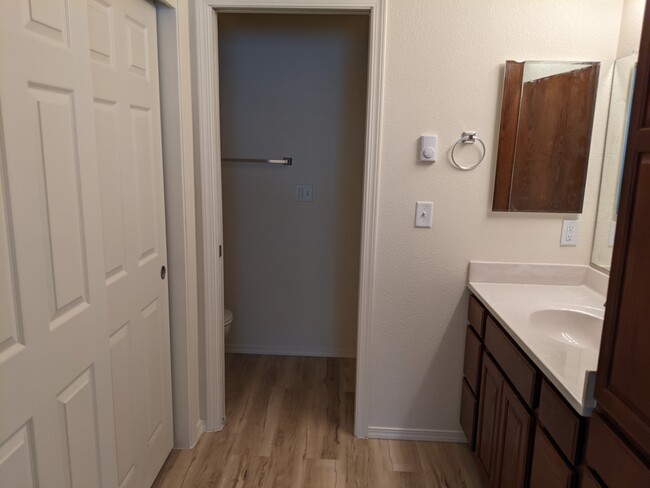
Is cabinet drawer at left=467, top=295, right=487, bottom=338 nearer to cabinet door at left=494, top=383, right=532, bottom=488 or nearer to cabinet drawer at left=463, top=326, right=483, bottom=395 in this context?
cabinet drawer at left=463, top=326, right=483, bottom=395

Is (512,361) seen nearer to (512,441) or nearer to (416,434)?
(512,441)

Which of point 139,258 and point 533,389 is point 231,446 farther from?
point 533,389

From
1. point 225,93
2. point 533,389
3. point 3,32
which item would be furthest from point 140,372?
point 225,93

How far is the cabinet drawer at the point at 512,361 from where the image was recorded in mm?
1420

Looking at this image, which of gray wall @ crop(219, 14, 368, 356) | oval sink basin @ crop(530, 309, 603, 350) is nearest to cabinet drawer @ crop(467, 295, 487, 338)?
oval sink basin @ crop(530, 309, 603, 350)

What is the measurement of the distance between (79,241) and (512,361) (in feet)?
A: 4.59

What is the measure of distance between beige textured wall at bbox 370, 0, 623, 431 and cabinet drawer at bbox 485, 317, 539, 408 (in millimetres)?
381

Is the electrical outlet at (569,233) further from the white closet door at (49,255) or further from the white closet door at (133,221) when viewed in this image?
the white closet door at (49,255)

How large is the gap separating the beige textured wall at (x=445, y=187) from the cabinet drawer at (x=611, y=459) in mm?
1106

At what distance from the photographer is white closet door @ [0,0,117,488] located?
101cm

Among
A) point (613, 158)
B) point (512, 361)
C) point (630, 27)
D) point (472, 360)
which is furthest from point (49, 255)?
point (630, 27)

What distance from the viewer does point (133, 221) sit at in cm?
164

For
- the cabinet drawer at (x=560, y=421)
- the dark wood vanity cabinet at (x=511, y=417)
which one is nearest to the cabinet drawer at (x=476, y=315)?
the dark wood vanity cabinet at (x=511, y=417)

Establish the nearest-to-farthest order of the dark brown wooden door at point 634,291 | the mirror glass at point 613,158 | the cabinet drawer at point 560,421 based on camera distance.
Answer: the dark brown wooden door at point 634,291
the cabinet drawer at point 560,421
the mirror glass at point 613,158
